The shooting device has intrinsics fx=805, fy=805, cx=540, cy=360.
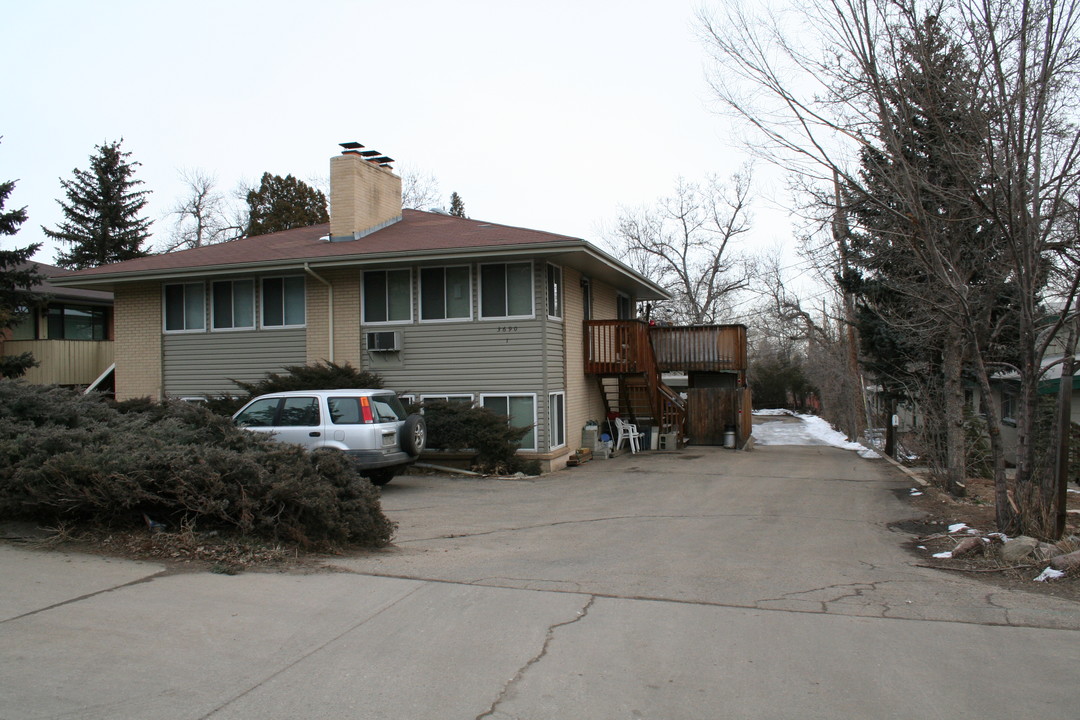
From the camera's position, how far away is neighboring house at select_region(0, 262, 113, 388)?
22.9 metres

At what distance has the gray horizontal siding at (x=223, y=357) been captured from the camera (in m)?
19.5

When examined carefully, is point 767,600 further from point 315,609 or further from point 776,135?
point 776,135

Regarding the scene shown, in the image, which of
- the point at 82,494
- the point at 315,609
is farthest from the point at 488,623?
the point at 82,494

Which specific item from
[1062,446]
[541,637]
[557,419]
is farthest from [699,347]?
[541,637]

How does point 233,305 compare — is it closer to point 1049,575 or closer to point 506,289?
point 506,289

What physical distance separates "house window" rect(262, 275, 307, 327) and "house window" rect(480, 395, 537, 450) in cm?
515

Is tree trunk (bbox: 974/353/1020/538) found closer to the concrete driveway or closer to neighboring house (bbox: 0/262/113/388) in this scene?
the concrete driveway

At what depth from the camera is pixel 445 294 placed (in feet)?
60.3

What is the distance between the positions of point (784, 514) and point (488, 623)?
23.3 feet

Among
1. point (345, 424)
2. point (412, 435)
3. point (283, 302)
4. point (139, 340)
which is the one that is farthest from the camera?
point (139, 340)

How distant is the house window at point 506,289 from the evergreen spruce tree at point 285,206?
75.3 ft

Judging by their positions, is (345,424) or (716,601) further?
(345,424)

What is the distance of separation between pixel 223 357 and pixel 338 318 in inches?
130

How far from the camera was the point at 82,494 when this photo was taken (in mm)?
7449
